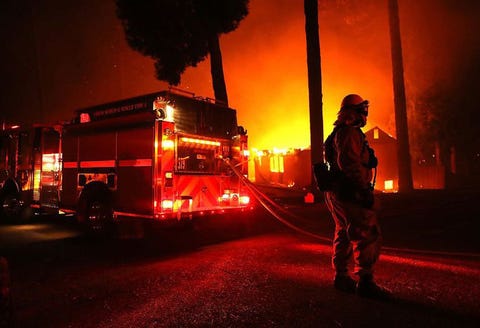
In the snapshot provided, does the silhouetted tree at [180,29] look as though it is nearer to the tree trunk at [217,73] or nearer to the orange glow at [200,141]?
the tree trunk at [217,73]

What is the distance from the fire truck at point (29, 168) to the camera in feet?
30.8

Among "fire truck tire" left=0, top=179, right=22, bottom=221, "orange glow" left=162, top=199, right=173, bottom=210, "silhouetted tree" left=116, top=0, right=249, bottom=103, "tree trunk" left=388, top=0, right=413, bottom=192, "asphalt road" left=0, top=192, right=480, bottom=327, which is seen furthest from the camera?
"tree trunk" left=388, top=0, right=413, bottom=192

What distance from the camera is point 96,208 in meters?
7.98

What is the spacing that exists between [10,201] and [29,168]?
4.52ft

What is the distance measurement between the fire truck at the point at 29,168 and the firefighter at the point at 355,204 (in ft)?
23.4

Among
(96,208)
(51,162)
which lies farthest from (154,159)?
(51,162)

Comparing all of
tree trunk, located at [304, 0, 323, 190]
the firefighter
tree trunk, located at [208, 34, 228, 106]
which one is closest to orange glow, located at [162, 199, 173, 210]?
the firefighter

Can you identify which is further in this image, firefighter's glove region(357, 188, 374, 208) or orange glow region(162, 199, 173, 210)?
orange glow region(162, 199, 173, 210)

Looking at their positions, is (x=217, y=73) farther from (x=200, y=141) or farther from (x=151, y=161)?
(x=151, y=161)

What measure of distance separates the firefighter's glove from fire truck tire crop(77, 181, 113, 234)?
5.26 m

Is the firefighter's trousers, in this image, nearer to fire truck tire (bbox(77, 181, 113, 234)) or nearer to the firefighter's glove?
the firefighter's glove

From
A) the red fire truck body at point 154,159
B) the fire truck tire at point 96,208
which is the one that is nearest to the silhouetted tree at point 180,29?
the red fire truck body at point 154,159

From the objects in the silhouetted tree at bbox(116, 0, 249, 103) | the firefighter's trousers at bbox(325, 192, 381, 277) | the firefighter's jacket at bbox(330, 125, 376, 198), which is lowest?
the firefighter's trousers at bbox(325, 192, 381, 277)

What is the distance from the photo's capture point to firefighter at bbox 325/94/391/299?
3.85 metres
